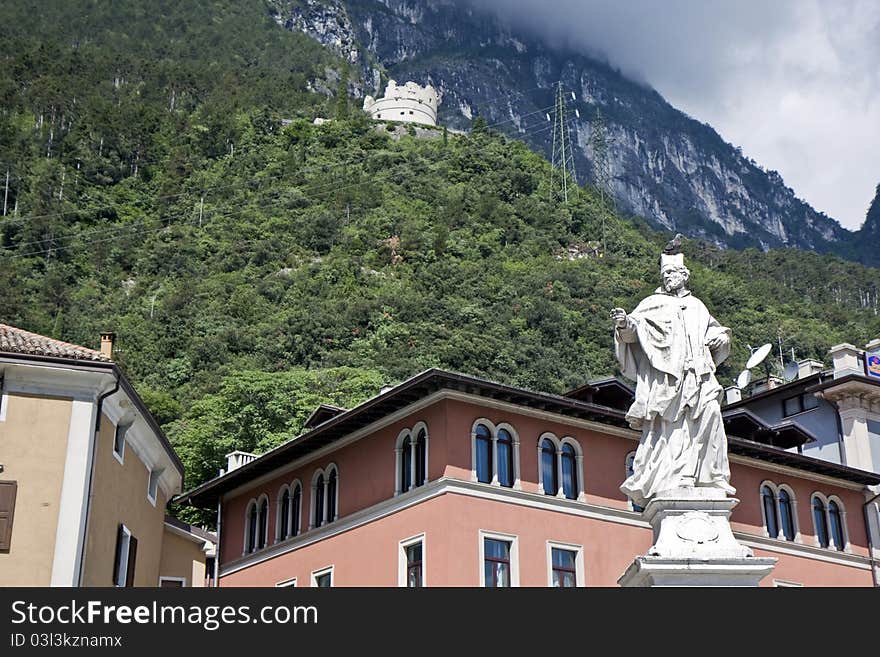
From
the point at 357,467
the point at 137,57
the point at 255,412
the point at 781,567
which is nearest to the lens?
the point at 357,467

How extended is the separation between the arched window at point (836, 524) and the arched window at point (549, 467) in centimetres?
1200

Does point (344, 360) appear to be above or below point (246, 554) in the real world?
above

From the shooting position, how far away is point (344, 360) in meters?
98.8

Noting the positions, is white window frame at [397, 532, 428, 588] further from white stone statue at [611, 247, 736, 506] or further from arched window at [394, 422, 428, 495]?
white stone statue at [611, 247, 736, 506]

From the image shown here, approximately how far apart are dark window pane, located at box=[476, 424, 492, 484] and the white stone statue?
2234cm

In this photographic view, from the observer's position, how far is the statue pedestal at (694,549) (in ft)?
33.1

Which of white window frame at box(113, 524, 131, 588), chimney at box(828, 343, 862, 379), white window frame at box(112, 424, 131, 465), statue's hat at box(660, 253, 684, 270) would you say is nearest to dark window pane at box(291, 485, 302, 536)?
white window frame at box(113, 524, 131, 588)

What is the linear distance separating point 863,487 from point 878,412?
163 inches

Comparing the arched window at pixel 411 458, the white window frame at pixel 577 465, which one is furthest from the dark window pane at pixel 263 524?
the white window frame at pixel 577 465

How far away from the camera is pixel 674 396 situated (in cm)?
1097

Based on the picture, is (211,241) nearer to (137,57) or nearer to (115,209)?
(115,209)

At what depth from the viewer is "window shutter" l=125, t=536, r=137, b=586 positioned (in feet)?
95.3

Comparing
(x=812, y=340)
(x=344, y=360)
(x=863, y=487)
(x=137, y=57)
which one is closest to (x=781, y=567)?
(x=863, y=487)

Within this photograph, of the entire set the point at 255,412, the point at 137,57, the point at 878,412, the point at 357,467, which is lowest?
the point at 357,467
